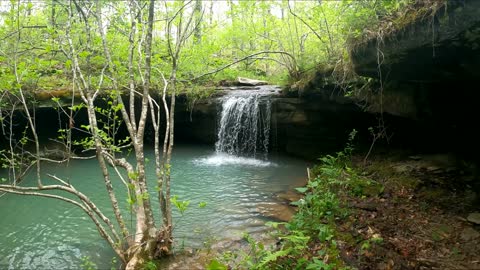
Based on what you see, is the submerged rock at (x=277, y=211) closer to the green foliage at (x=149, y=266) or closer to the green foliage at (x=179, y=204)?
the green foliage at (x=179, y=204)

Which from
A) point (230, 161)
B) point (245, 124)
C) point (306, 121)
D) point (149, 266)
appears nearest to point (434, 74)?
point (149, 266)

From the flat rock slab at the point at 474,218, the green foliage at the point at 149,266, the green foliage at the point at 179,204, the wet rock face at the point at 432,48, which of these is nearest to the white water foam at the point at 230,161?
the wet rock face at the point at 432,48

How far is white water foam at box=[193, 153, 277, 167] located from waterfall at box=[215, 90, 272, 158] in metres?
0.55

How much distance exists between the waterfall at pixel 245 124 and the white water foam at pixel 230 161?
55 centimetres

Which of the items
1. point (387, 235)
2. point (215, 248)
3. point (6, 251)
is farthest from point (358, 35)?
point (6, 251)

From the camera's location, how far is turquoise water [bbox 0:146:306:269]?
4793mm

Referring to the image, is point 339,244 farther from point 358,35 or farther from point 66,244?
point 66,244

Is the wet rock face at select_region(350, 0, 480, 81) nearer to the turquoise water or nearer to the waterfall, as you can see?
the turquoise water

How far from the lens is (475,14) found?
3.19m

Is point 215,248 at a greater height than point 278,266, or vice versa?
point 278,266

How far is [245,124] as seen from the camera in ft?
38.4

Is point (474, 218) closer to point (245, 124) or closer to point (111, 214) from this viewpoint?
point (111, 214)

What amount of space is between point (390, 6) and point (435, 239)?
317cm

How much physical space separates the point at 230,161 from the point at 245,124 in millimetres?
1667
